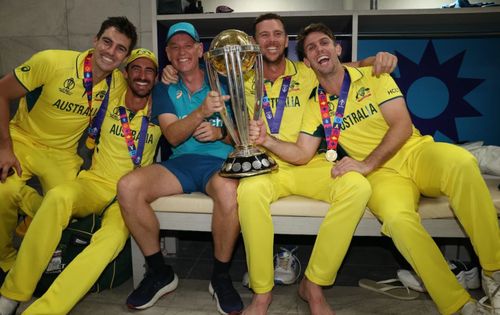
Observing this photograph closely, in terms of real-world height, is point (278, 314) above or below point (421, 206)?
below

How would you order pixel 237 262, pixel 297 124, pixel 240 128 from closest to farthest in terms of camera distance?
pixel 240 128, pixel 297 124, pixel 237 262

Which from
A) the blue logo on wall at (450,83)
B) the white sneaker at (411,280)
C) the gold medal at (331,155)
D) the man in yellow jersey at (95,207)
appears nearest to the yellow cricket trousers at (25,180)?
the man in yellow jersey at (95,207)

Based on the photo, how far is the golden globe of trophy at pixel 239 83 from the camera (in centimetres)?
151


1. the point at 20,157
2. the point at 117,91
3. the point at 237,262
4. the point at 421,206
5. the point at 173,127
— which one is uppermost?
the point at 117,91

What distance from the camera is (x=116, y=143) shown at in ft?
6.46

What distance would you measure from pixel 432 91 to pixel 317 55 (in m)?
1.36

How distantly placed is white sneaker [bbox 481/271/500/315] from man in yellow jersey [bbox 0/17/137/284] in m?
1.77

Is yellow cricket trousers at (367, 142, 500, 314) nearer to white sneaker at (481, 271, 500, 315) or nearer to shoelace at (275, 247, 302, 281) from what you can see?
white sneaker at (481, 271, 500, 315)

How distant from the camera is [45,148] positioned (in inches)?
80.4

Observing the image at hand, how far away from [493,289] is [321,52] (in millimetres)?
1123

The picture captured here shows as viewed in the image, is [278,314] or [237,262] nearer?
[278,314]

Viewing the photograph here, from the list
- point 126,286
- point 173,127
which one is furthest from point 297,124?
point 126,286

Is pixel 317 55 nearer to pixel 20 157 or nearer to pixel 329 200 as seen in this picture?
pixel 329 200

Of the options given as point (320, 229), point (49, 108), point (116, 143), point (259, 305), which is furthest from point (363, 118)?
point (49, 108)
